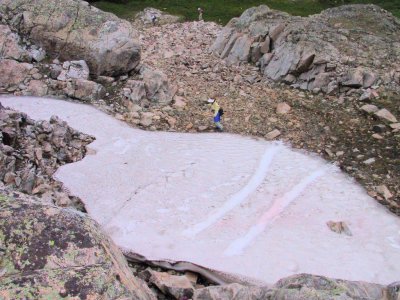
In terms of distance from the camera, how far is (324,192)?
1844cm

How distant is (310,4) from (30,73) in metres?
30.9

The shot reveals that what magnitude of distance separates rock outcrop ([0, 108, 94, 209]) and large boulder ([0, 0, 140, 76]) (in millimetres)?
6655

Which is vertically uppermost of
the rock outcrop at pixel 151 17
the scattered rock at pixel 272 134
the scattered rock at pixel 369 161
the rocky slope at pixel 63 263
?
the rocky slope at pixel 63 263

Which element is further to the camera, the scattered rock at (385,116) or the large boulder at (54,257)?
the scattered rock at (385,116)

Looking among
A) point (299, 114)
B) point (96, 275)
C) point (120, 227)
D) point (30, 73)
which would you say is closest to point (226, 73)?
point (299, 114)

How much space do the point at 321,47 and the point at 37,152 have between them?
668 inches

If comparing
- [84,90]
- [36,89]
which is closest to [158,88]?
[84,90]

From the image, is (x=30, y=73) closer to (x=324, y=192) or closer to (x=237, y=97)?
(x=237, y=97)

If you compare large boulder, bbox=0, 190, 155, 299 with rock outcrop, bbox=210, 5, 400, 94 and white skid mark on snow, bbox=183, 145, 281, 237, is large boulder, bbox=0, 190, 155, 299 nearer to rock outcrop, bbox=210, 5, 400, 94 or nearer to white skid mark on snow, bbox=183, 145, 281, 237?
white skid mark on snow, bbox=183, 145, 281, 237

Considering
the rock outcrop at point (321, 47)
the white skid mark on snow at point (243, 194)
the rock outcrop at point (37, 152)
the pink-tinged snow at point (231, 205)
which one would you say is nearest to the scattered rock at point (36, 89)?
the pink-tinged snow at point (231, 205)

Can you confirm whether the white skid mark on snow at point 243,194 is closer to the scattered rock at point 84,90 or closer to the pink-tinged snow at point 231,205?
the pink-tinged snow at point 231,205

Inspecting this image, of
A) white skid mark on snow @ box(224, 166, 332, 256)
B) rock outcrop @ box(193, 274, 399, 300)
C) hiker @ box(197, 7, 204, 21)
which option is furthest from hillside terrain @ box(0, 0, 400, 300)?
hiker @ box(197, 7, 204, 21)

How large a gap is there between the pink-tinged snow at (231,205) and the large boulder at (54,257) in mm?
6536

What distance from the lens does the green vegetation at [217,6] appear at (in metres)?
43.2
